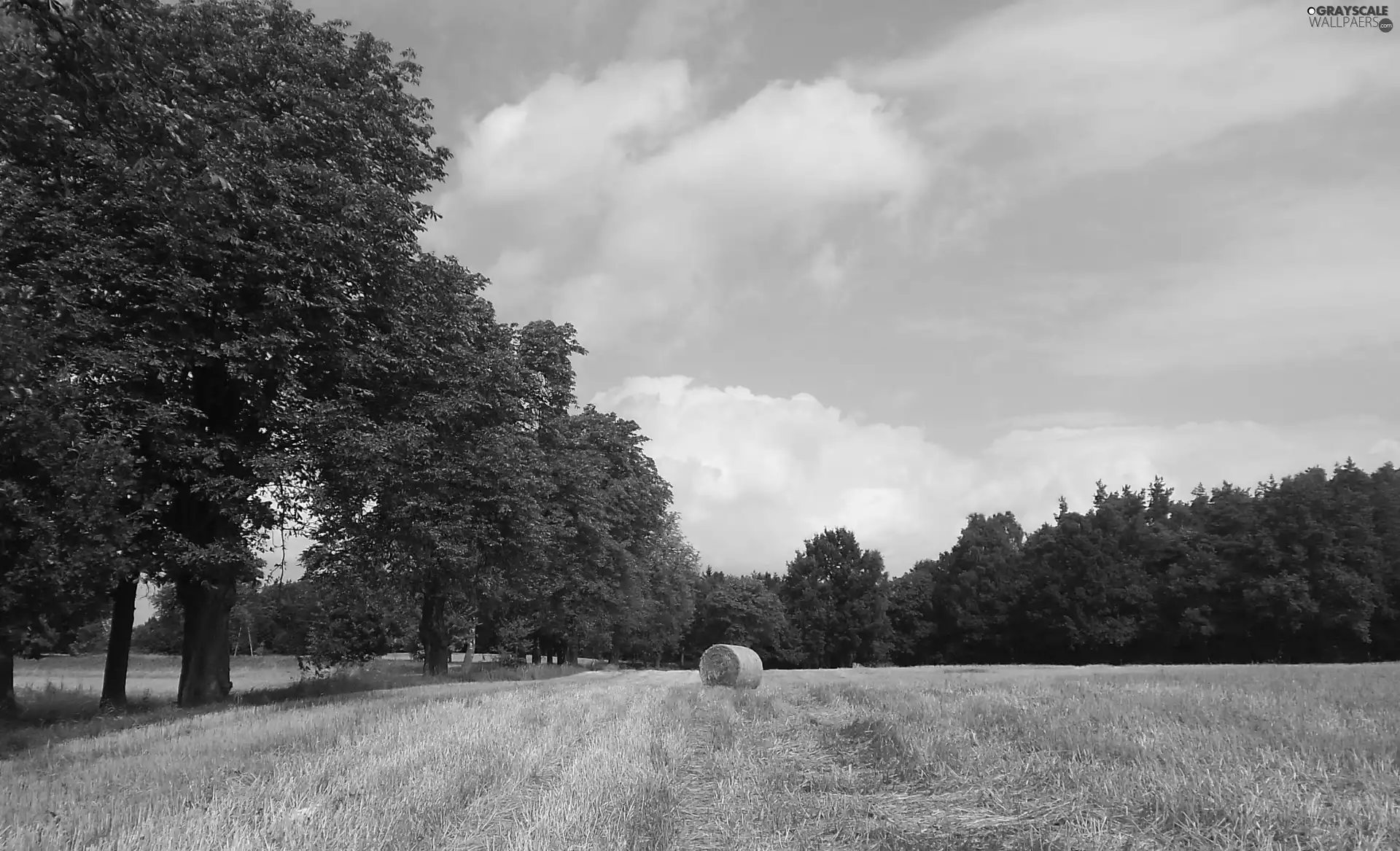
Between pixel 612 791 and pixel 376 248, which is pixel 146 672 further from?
pixel 612 791

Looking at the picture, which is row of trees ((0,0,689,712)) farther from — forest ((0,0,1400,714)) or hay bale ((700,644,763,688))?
hay bale ((700,644,763,688))

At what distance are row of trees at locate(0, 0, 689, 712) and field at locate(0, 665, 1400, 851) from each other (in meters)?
4.95

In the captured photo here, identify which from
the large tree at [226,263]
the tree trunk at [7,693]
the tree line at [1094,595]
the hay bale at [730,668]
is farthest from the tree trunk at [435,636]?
the tree trunk at [7,693]

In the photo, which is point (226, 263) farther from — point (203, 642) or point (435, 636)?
point (435, 636)

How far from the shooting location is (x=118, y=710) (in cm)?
1961

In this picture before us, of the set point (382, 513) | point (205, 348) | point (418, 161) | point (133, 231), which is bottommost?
point (382, 513)

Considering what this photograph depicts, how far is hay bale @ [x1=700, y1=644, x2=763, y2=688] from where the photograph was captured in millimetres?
30750

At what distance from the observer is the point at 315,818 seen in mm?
7105

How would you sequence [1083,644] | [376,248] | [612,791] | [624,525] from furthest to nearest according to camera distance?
[1083,644] < [624,525] < [376,248] < [612,791]

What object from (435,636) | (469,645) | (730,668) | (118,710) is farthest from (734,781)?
(469,645)

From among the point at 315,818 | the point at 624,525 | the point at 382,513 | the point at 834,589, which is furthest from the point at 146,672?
the point at 834,589

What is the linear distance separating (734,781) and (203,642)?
1794 centimetres

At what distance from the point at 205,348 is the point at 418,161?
8873 millimetres

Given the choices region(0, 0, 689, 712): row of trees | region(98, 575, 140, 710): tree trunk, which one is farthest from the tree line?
region(0, 0, 689, 712): row of trees
